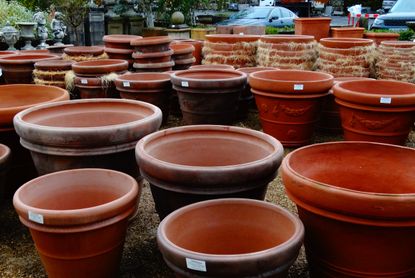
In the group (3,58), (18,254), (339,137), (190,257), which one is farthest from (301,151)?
(3,58)

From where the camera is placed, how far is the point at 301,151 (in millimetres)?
2186

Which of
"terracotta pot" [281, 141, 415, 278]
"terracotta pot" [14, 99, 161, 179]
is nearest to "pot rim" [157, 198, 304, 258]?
"terracotta pot" [281, 141, 415, 278]

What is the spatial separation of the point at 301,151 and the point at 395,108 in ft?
4.24

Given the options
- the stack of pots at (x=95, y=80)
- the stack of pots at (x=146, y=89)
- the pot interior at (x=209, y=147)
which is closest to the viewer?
the pot interior at (x=209, y=147)

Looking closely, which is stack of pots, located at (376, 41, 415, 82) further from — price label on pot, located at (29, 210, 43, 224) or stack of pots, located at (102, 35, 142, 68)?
price label on pot, located at (29, 210, 43, 224)

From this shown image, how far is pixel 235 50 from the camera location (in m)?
5.20

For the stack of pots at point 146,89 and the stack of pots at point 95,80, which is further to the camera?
the stack of pots at point 95,80

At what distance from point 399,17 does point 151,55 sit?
658cm

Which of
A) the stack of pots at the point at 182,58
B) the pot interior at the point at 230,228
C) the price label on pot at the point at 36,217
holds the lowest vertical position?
the pot interior at the point at 230,228

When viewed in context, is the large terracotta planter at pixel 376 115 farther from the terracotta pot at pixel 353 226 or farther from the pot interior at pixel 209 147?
the pot interior at pixel 209 147

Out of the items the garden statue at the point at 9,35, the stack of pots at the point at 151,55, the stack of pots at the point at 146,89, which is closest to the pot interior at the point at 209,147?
the stack of pots at the point at 146,89

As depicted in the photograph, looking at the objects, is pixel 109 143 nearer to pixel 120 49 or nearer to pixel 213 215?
pixel 213 215

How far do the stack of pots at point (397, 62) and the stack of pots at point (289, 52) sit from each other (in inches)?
29.3

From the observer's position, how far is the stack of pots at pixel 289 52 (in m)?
4.69
